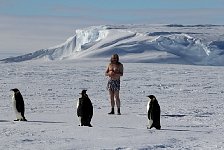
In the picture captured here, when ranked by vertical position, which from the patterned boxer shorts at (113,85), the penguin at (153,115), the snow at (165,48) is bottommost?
the penguin at (153,115)

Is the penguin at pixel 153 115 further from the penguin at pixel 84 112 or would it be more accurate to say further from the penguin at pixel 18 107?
the penguin at pixel 18 107

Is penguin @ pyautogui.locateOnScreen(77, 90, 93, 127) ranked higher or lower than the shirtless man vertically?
lower

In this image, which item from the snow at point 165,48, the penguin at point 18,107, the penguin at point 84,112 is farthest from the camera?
the snow at point 165,48

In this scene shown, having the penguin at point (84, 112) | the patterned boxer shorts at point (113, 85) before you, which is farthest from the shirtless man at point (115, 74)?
the penguin at point (84, 112)

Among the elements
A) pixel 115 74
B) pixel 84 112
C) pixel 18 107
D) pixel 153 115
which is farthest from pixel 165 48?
pixel 84 112

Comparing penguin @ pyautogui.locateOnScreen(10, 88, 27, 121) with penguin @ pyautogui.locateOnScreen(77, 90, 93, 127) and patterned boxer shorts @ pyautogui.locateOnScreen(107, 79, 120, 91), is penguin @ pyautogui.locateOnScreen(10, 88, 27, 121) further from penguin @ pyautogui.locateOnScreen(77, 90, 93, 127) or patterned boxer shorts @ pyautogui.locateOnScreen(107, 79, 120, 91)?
patterned boxer shorts @ pyautogui.locateOnScreen(107, 79, 120, 91)

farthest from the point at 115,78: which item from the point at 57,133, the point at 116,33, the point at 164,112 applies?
the point at 116,33

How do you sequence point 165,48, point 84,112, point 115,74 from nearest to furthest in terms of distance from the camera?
1. point 84,112
2. point 115,74
3. point 165,48

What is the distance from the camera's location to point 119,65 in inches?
453

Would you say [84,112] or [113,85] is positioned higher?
[113,85]

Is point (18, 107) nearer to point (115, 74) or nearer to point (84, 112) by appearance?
point (84, 112)

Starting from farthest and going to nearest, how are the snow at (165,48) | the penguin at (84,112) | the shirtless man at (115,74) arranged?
the snow at (165,48), the shirtless man at (115,74), the penguin at (84,112)

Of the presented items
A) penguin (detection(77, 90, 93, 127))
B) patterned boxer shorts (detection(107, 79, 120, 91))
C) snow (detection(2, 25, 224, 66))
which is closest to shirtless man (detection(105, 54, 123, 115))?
patterned boxer shorts (detection(107, 79, 120, 91))

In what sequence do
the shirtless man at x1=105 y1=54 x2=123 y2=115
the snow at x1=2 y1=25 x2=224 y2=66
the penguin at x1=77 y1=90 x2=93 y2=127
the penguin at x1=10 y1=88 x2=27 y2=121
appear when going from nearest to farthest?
the penguin at x1=77 y1=90 x2=93 y2=127 → the penguin at x1=10 y1=88 x2=27 y2=121 → the shirtless man at x1=105 y1=54 x2=123 y2=115 → the snow at x1=2 y1=25 x2=224 y2=66
